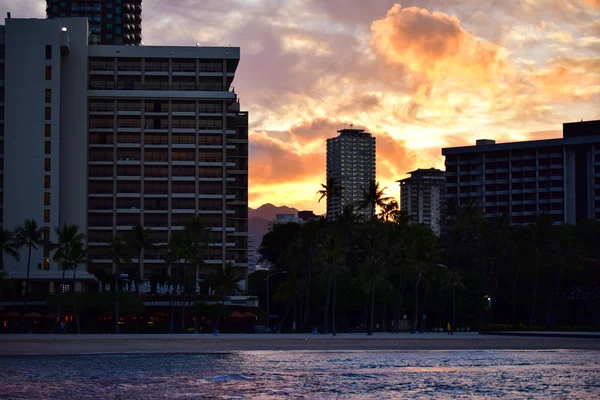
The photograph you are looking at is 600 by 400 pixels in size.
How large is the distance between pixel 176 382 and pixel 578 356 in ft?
127

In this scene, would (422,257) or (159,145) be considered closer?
(422,257)

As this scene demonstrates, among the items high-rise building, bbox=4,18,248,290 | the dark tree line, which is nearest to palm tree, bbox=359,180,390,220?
the dark tree line

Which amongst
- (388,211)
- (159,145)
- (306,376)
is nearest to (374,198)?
(388,211)

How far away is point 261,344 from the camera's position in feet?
355

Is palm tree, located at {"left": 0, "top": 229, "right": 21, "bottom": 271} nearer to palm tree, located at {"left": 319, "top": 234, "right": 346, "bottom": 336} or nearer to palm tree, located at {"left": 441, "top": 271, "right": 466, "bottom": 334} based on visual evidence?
palm tree, located at {"left": 319, "top": 234, "right": 346, "bottom": 336}

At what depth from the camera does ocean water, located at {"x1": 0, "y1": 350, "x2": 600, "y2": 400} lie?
5938cm

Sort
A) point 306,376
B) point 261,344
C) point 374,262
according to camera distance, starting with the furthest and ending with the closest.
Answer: point 374,262, point 261,344, point 306,376

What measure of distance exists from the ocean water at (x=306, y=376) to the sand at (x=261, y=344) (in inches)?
290

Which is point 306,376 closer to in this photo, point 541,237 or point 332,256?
point 332,256

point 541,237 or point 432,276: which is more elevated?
point 541,237

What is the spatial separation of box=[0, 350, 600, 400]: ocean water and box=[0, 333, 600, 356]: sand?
7355 millimetres


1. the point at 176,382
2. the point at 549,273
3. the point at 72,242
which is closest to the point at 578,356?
the point at 176,382

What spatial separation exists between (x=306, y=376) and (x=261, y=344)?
39.4m

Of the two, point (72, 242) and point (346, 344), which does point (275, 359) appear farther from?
point (72, 242)
